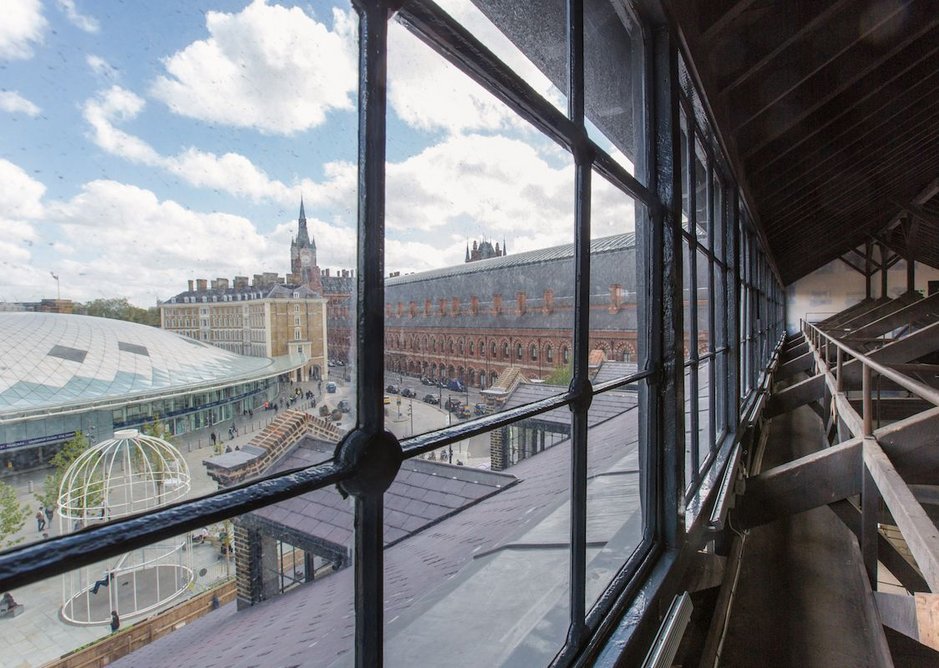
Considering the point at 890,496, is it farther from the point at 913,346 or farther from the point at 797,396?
the point at 797,396

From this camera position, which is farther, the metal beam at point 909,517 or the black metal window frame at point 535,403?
the metal beam at point 909,517

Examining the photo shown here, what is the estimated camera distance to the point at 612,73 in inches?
59.2

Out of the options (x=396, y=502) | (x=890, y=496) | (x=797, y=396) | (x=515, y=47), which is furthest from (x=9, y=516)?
(x=797, y=396)

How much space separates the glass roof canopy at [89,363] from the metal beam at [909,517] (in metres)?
1.85

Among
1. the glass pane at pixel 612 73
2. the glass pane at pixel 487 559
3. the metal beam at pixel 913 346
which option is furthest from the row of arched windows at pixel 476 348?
the metal beam at pixel 913 346

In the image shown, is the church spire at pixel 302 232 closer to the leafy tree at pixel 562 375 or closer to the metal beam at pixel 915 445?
the leafy tree at pixel 562 375

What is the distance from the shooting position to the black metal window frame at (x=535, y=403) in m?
0.40

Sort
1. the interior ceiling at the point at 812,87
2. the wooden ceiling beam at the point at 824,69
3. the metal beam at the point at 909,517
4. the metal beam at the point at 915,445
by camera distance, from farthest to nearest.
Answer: the metal beam at the point at 915,445
the wooden ceiling beam at the point at 824,69
the interior ceiling at the point at 812,87
the metal beam at the point at 909,517

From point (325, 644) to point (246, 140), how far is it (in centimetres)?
49

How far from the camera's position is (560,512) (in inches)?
44.4

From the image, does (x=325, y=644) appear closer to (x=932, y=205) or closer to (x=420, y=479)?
(x=420, y=479)

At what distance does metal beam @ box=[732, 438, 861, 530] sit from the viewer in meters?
2.93

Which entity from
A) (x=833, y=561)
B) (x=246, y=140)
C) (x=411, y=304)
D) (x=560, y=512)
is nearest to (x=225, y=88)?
(x=246, y=140)

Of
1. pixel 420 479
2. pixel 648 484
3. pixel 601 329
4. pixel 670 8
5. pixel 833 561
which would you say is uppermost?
pixel 670 8
